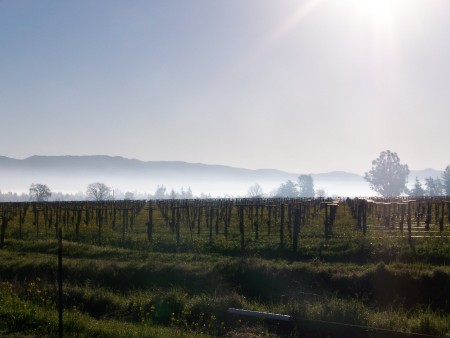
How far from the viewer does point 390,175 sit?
111 m

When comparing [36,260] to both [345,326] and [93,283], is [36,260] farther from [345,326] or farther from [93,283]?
[345,326]

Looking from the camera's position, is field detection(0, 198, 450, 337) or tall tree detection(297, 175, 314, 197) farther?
tall tree detection(297, 175, 314, 197)

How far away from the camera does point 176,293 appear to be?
38.3 ft

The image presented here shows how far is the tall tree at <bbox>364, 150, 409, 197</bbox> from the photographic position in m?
110

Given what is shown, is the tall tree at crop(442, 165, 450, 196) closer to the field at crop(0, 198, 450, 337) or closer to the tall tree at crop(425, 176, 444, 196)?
the tall tree at crop(425, 176, 444, 196)

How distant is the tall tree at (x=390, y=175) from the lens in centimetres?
11006

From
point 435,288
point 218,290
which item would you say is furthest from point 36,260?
point 435,288

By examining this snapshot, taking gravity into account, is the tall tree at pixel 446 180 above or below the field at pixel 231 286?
above

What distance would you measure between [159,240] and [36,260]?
574 cm

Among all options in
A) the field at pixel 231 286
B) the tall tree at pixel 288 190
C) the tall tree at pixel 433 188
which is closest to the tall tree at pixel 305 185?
the tall tree at pixel 288 190

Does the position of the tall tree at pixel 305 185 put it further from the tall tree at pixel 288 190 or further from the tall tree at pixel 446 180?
the tall tree at pixel 446 180

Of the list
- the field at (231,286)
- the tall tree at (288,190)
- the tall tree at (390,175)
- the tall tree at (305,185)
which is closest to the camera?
the field at (231,286)

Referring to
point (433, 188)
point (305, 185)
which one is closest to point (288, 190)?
point (305, 185)

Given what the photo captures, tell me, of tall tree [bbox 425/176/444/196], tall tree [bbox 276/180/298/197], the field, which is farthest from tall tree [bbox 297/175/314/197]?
the field
